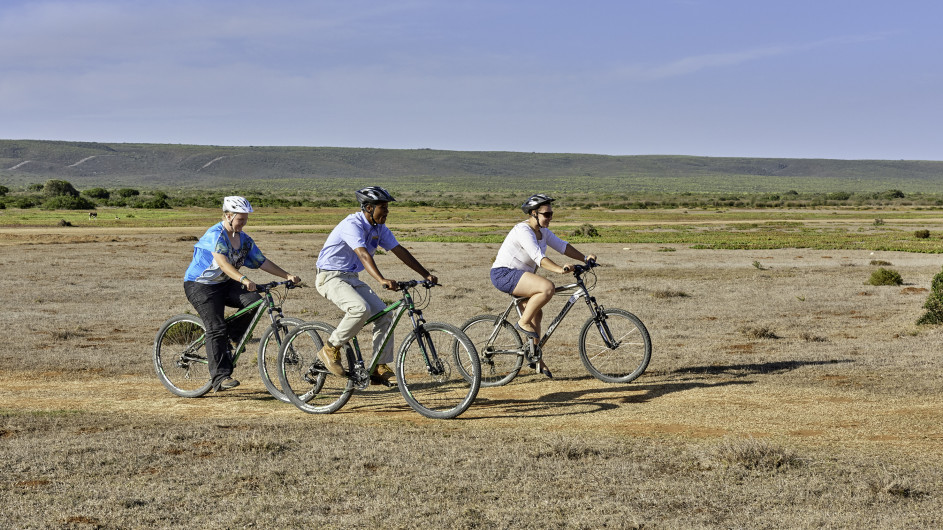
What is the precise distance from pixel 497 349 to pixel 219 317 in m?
3.10

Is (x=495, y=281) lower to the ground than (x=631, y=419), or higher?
higher

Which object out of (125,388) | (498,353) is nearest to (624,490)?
(498,353)

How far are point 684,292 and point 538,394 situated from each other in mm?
12737

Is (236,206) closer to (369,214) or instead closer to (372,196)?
(369,214)

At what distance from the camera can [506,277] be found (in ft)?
34.3

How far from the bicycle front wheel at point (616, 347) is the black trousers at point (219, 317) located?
390cm

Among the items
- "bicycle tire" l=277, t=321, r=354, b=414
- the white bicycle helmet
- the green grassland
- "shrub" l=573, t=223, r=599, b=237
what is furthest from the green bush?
"bicycle tire" l=277, t=321, r=354, b=414

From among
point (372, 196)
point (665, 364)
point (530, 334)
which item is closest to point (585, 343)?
point (530, 334)

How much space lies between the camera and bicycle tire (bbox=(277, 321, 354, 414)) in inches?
366

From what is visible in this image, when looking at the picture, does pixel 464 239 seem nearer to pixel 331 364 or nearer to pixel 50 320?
pixel 50 320

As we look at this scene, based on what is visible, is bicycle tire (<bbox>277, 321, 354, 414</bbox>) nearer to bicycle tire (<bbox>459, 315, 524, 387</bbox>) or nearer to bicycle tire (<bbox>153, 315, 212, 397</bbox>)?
bicycle tire (<bbox>153, 315, 212, 397</bbox>)

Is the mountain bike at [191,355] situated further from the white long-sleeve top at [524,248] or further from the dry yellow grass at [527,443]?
the white long-sleeve top at [524,248]

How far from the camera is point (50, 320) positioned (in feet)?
55.9

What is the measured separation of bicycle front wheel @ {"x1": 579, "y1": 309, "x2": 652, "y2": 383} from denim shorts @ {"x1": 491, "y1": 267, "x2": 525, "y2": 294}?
111 cm
